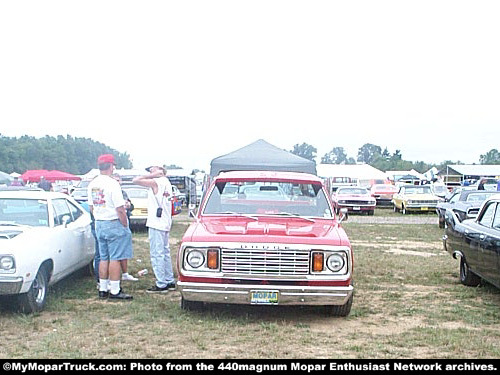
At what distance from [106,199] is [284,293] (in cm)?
278

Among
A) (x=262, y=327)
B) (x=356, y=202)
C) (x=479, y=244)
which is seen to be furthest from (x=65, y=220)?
(x=356, y=202)

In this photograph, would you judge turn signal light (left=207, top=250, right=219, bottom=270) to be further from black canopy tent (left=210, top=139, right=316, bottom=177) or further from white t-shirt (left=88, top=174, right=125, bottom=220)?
black canopy tent (left=210, top=139, right=316, bottom=177)

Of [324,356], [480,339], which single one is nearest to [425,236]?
[480,339]

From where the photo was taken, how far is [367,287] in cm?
895

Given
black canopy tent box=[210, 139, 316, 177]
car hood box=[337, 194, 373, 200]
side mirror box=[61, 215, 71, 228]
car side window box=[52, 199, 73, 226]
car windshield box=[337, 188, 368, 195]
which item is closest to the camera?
car side window box=[52, 199, 73, 226]

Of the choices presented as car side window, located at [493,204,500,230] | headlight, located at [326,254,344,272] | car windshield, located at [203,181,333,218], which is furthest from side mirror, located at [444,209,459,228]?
headlight, located at [326,254,344,272]

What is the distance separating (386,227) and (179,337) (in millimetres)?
14340

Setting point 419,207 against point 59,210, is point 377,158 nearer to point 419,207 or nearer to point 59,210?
point 419,207

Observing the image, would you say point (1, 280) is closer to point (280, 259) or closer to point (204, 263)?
point (204, 263)

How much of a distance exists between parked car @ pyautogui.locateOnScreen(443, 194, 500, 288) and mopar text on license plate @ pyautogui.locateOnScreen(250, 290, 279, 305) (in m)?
2.92

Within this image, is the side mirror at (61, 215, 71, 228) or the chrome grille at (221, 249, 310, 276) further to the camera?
the side mirror at (61, 215, 71, 228)

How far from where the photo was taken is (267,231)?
265 inches

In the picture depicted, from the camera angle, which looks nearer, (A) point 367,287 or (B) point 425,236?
(A) point 367,287

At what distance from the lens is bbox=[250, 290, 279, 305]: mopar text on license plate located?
635 cm
